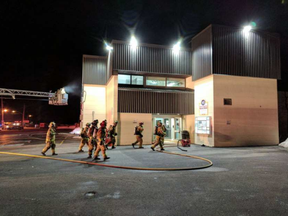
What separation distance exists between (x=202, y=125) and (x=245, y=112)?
350 cm

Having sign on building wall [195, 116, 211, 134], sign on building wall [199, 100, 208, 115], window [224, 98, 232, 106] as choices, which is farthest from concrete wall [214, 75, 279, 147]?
sign on building wall [199, 100, 208, 115]

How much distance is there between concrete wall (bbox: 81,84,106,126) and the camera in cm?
2352

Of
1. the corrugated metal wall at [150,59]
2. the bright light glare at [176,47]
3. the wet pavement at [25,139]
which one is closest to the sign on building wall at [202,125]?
the corrugated metal wall at [150,59]

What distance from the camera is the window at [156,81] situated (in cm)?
1811

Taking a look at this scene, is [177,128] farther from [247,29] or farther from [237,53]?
[247,29]

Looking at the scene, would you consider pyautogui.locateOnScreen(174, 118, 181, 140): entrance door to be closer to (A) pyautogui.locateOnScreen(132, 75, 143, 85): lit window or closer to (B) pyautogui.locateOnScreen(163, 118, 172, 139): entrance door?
(B) pyautogui.locateOnScreen(163, 118, 172, 139): entrance door

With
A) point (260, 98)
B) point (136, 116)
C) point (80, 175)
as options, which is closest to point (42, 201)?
point (80, 175)

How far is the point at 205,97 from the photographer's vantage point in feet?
52.5

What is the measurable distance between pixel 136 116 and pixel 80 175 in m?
9.90

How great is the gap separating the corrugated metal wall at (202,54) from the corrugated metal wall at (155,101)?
2.21m

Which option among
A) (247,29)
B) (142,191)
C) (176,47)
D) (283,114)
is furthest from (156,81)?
(142,191)

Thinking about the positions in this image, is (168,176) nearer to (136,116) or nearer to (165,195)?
(165,195)

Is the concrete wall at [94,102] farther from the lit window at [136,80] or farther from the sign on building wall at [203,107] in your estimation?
the sign on building wall at [203,107]

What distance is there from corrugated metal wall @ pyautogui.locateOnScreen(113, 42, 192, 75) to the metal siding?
3.14m
